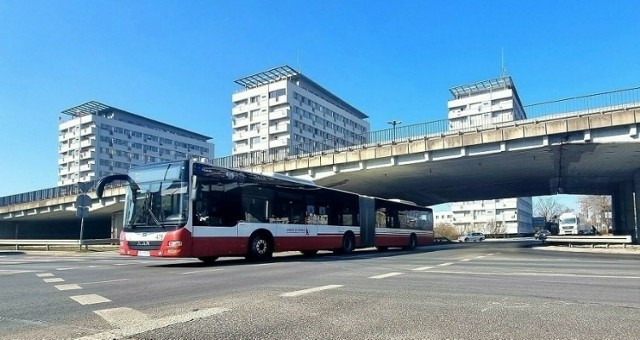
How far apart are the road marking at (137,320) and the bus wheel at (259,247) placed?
32.2 ft

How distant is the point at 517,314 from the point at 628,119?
2301cm

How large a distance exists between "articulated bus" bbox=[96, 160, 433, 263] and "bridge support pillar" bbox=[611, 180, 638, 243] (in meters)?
27.3

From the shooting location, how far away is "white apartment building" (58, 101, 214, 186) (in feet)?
361

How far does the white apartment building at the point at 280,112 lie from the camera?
94.6 meters

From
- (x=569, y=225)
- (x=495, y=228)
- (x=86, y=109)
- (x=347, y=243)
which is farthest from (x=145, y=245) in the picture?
(x=86, y=109)

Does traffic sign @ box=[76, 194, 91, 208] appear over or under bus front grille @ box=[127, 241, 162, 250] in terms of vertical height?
over

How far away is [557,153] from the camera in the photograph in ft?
95.2

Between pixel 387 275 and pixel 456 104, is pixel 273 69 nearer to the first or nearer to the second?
pixel 456 104

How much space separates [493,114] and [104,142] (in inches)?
3324

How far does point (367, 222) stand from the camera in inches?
935

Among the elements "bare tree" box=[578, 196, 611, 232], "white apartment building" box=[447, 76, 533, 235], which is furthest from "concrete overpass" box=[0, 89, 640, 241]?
"white apartment building" box=[447, 76, 533, 235]

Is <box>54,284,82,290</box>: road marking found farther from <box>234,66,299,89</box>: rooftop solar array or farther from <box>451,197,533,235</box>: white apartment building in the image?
<box>451,197,533,235</box>: white apartment building

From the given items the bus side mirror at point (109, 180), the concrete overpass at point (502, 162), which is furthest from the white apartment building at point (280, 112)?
the bus side mirror at point (109, 180)

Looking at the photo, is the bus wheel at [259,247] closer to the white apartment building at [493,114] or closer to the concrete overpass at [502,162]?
the concrete overpass at [502,162]
